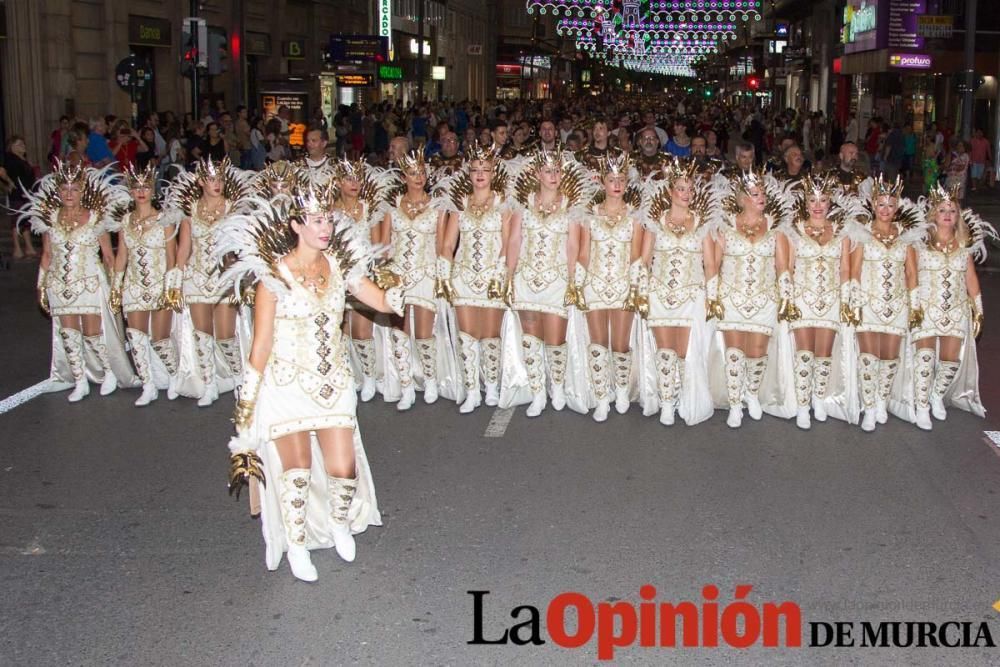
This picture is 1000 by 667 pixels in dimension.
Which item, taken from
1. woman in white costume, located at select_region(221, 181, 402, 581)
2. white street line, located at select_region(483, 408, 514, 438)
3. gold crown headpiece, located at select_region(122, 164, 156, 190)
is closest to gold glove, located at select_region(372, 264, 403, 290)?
woman in white costume, located at select_region(221, 181, 402, 581)

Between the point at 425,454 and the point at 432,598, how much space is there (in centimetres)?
234

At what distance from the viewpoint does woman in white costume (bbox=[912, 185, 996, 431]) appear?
811cm

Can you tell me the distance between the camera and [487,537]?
612 cm

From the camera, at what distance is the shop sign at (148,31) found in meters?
25.0

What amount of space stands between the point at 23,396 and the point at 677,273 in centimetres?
534

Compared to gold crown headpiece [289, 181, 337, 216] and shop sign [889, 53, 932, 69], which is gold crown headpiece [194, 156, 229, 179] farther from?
shop sign [889, 53, 932, 69]

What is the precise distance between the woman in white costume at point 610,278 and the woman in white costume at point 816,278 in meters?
1.14

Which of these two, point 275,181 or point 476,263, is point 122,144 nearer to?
point 275,181

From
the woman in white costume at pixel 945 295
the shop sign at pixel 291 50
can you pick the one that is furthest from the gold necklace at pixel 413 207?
the shop sign at pixel 291 50

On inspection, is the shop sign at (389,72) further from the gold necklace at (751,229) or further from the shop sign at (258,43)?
the gold necklace at (751,229)

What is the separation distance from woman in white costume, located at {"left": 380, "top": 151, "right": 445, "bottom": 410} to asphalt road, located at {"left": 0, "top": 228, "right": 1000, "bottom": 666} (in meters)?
0.52

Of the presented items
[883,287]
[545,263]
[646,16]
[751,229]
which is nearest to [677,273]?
[751,229]

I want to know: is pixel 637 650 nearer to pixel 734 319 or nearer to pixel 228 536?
pixel 228 536

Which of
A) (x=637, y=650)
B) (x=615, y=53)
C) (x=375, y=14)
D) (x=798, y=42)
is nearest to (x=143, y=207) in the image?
(x=637, y=650)
